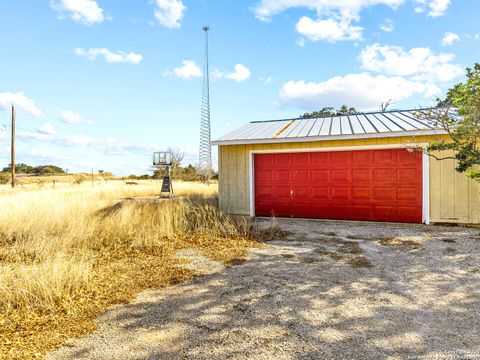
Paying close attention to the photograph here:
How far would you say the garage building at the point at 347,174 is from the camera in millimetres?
8602

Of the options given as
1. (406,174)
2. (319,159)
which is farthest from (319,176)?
(406,174)

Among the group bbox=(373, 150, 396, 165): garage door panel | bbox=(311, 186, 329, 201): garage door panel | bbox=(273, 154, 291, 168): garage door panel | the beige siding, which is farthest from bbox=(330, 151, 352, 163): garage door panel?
bbox=(273, 154, 291, 168): garage door panel

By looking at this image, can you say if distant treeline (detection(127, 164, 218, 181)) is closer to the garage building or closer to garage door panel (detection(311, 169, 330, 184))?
the garage building

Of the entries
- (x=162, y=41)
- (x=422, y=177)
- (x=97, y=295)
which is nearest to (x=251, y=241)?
(x=97, y=295)

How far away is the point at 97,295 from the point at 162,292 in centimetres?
78

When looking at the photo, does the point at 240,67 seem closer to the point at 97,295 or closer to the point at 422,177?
the point at 422,177

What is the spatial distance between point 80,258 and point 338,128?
816 cm

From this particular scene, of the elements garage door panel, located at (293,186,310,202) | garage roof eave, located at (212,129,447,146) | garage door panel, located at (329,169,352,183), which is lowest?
garage door panel, located at (293,186,310,202)

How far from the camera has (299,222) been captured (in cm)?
955

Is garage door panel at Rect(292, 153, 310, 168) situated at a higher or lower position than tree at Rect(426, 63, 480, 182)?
lower

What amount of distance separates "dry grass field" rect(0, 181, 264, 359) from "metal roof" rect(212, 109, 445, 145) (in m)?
3.17

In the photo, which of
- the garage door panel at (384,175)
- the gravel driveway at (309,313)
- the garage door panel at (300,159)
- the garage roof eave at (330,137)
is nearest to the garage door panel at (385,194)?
the garage door panel at (384,175)

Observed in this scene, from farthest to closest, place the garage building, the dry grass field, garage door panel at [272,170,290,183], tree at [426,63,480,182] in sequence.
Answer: garage door panel at [272,170,290,183] → the garage building → tree at [426,63,480,182] → the dry grass field

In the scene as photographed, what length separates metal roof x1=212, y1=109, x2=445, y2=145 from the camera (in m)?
8.76
